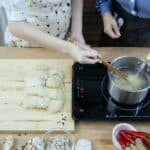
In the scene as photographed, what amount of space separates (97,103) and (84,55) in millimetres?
138

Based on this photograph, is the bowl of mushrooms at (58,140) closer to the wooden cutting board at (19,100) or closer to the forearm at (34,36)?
the wooden cutting board at (19,100)

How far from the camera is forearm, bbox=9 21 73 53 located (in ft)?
3.15

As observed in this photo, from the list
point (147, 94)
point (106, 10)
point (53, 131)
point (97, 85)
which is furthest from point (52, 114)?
point (106, 10)

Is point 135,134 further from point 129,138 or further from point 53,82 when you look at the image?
point 53,82

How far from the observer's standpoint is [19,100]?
3.10ft

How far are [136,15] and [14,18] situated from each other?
44 centimetres

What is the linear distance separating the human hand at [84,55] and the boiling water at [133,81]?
7 centimetres

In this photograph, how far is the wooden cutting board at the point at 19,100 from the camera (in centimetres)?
90

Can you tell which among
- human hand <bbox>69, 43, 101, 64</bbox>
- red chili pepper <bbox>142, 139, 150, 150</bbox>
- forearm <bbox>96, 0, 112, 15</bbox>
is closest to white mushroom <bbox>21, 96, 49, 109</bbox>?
human hand <bbox>69, 43, 101, 64</bbox>

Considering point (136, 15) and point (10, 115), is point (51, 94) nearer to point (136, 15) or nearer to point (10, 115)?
point (10, 115)

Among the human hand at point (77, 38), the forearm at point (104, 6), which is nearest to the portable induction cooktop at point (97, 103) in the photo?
the human hand at point (77, 38)

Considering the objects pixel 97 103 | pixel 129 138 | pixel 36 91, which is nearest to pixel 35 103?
pixel 36 91

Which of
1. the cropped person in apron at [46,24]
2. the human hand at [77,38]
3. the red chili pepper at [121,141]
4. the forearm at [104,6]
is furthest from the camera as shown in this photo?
the forearm at [104,6]

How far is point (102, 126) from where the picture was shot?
0.91 meters
